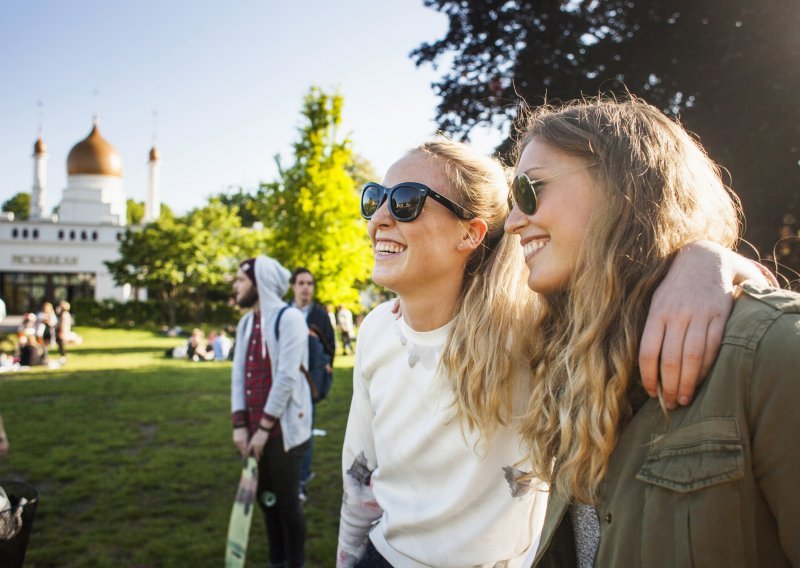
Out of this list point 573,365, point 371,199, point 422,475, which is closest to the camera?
point 573,365

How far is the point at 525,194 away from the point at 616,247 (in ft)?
1.01

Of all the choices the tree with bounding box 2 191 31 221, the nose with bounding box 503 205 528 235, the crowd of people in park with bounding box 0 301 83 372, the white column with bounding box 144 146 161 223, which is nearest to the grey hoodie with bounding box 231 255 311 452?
the nose with bounding box 503 205 528 235

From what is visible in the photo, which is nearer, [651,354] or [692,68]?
[651,354]

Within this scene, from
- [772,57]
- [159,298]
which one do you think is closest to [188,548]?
[772,57]

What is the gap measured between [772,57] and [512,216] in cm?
748

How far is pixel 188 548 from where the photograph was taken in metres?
5.14

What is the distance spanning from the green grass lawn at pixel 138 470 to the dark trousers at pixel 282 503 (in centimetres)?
59

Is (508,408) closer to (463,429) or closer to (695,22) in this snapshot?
(463,429)

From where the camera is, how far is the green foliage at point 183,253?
37.5 m

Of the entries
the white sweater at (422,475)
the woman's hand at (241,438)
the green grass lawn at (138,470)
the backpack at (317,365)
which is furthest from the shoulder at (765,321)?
the backpack at (317,365)

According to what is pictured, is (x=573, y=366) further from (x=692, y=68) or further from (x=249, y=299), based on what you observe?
(x=692, y=68)

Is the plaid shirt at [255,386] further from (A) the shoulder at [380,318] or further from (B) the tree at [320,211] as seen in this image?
(B) the tree at [320,211]

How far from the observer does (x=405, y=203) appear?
2250 millimetres

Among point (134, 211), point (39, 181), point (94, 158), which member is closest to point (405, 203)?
point (94, 158)
